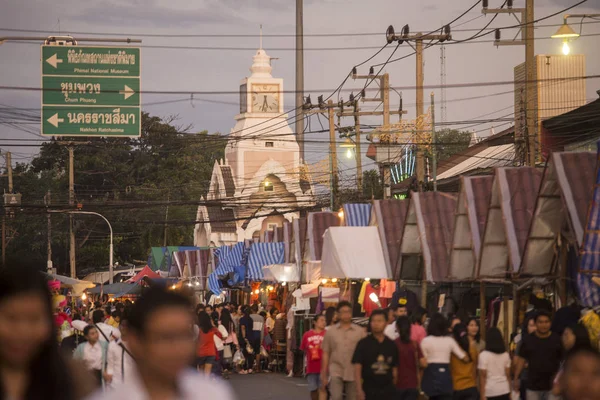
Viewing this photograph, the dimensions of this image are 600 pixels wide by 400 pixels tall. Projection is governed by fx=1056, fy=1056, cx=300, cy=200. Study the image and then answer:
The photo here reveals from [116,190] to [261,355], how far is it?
58178 mm

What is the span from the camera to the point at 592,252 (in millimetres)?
14156

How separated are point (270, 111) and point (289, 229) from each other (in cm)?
4554

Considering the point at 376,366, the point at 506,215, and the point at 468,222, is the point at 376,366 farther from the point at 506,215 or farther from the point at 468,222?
the point at 468,222

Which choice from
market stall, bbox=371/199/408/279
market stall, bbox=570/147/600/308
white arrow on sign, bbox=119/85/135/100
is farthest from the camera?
market stall, bbox=371/199/408/279

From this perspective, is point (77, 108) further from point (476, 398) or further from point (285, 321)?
point (476, 398)

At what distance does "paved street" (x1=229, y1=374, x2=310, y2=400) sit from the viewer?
20334 millimetres

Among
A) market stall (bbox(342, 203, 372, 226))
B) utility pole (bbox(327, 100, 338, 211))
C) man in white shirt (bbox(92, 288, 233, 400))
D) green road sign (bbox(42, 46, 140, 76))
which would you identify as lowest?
man in white shirt (bbox(92, 288, 233, 400))

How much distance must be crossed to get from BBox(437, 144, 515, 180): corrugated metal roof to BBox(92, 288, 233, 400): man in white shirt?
39270 millimetres

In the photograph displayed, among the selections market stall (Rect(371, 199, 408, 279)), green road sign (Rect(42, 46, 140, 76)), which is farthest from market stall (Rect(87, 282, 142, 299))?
green road sign (Rect(42, 46, 140, 76))

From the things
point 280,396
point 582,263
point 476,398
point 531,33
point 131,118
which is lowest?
point 280,396

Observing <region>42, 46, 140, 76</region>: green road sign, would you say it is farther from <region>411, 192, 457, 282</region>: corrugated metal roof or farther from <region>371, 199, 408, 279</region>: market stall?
Answer: <region>411, 192, 457, 282</region>: corrugated metal roof

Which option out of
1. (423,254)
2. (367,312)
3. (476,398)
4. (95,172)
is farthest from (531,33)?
(95,172)

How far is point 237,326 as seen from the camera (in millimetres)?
29094

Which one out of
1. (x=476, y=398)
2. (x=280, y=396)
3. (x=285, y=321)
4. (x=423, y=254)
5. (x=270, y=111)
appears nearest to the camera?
(x=476, y=398)
